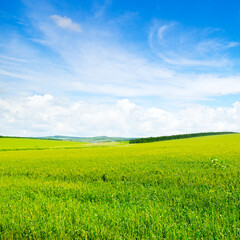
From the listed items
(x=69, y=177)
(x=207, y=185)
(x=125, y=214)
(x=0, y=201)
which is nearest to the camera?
(x=125, y=214)

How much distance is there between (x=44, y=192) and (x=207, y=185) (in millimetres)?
7495

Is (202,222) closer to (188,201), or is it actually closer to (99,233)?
(188,201)

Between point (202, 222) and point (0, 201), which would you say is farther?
point (0, 201)

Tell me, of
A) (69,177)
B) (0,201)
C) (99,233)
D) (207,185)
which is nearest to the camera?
(99,233)

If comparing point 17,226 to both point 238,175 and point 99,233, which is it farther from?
point 238,175

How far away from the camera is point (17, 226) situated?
5430mm

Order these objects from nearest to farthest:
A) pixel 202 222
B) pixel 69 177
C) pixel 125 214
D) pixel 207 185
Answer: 1. pixel 202 222
2. pixel 125 214
3. pixel 207 185
4. pixel 69 177

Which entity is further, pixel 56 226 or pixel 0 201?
pixel 0 201

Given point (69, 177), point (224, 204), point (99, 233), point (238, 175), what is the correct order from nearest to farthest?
point (99, 233) < point (224, 204) < point (238, 175) < point (69, 177)

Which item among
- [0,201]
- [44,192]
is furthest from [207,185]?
[0,201]

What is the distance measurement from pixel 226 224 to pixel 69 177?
9364mm

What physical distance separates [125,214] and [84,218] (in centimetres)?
121

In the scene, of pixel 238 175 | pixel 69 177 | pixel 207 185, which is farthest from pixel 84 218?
pixel 238 175

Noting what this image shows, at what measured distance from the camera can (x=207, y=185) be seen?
8.91m
